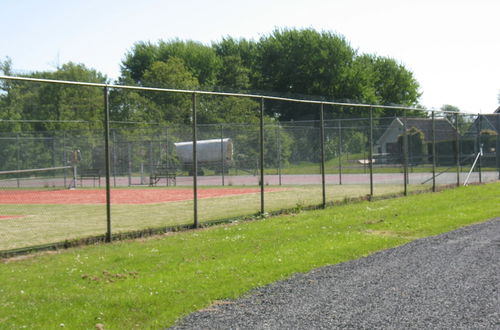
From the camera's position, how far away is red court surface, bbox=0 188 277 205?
18938 mm

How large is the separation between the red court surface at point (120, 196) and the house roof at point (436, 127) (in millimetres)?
6194

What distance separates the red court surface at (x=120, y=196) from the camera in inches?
746

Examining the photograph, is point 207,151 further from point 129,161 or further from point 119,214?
point 129,161

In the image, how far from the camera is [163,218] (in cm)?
1409

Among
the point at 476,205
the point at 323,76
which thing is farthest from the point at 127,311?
the point at 323,76

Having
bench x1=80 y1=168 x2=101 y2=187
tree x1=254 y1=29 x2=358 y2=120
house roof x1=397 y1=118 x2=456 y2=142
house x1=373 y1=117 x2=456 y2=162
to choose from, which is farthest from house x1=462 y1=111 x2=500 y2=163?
tree x1=254 y1=29 x2=358 y2=120

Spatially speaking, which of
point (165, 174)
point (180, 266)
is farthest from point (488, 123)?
point (180, 266)

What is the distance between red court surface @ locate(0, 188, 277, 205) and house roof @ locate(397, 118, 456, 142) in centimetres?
619

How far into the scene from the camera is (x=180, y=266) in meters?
8.27

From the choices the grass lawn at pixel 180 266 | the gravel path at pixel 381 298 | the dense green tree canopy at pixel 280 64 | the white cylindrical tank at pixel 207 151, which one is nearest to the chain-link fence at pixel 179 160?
the white cylindrical tank at pixel 207 151

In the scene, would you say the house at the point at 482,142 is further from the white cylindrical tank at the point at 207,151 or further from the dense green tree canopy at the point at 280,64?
the dense green tree canopy at the point at 280,64

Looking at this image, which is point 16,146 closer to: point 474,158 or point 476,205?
point 476,205

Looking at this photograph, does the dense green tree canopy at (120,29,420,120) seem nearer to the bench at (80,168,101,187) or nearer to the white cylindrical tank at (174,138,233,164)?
the bench at (80,168,101,187)

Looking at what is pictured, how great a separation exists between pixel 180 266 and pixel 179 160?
10614 millimetres
